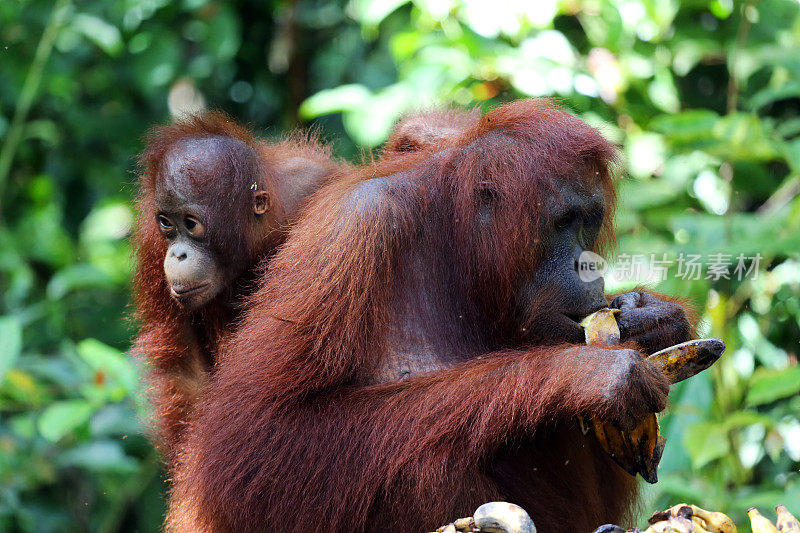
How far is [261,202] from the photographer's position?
8.76 feet

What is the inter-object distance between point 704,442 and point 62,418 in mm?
2336

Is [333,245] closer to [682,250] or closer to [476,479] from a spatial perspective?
[476,479]

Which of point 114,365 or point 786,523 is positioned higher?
point 786,523

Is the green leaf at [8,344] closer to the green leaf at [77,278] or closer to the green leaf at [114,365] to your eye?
the green leaf at [114,365]

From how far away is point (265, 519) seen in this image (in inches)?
84.0

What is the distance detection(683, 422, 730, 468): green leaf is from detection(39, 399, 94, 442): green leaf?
2235 mm

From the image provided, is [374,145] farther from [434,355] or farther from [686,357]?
[686,357]

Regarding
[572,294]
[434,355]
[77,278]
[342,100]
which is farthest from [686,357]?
[77,278]

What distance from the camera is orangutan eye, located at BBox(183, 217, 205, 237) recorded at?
2.58m

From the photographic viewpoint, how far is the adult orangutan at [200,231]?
2.57 metres

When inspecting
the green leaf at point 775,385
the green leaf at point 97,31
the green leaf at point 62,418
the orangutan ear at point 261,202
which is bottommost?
the green leaf at point 775,385

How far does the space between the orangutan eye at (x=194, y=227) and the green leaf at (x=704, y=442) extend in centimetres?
173

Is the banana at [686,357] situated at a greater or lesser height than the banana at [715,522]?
greater

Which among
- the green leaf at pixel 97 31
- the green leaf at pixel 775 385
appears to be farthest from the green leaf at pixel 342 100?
the green leaf at pixel 775 385
